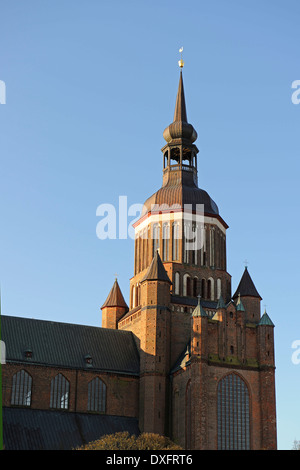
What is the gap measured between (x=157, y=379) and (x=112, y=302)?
1618cm

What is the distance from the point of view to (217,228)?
84.6 meters

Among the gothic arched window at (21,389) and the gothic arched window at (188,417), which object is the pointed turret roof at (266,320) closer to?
the gothic arched window at (188,417)

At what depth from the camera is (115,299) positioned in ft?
285

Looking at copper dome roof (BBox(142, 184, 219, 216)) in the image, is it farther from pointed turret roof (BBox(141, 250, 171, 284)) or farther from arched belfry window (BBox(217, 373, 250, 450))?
arched belfry window (BBox(217, 373, 250, 450))

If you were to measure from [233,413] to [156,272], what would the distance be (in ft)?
53.7

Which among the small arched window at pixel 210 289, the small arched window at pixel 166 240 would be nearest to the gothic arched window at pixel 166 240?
the small arched window at pixel 166 240

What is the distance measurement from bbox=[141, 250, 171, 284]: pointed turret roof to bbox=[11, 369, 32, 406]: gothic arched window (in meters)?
15.5

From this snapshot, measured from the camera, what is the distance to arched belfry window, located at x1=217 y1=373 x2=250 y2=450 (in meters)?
68.1

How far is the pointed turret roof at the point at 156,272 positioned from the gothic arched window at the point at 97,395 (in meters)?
11.5

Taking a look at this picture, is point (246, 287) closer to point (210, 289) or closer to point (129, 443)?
point (210, 289)

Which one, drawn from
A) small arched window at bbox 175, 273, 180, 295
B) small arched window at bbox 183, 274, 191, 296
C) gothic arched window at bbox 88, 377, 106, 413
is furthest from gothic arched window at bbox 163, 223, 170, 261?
gothic arched window at bbox 88, 377, 106, 413

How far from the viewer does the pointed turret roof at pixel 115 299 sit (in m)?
86.7

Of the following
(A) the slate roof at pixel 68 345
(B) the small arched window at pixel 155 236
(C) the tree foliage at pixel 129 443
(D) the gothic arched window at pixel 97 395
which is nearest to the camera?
(C) the tree foliage at pixel 129 443
